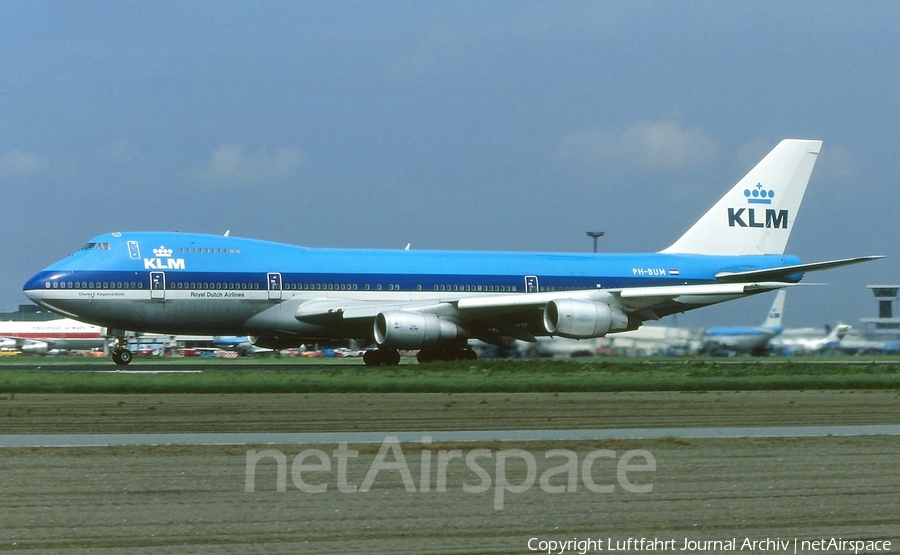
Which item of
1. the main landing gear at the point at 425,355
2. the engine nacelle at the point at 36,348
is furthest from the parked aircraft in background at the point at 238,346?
the main landing gear at the point at 425,355

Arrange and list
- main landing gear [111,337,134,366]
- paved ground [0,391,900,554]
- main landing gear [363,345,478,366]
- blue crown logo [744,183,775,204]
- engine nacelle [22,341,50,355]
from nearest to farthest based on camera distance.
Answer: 1. paved ground [0,391,900,554]
2. main landing gear [111,337,134,366]
3. main landing gear [363,345,478,366]
4. blue crown logo [744,183,775,204]
5. engine nacelle [22,341,50,355]

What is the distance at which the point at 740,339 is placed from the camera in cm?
4466

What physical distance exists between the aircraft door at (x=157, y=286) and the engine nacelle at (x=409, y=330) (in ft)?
21.8

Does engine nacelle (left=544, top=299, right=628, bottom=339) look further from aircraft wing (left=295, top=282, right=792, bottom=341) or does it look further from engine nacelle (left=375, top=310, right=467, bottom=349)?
engine nacelle (left=375, top=310, right=467, bottom=349)

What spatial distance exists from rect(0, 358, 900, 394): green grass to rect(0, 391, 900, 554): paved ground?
25.7ft

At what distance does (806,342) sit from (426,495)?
38455mm

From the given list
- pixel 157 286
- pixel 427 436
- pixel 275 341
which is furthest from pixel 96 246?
pixel 427 436

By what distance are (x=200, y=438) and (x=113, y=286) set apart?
21278mm

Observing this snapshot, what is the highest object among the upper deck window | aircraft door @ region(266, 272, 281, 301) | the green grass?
the upper deck window

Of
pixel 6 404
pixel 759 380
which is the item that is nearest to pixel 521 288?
pixel 759 380

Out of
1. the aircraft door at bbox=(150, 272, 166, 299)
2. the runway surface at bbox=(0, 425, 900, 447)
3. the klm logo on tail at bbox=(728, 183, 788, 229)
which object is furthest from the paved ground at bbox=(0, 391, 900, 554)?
the klm logo on tail at bbox=(728, 183, 788, 229)

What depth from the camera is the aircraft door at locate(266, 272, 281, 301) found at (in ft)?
124

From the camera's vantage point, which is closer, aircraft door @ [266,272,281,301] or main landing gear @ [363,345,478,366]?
aircraft door @ [266,272,281,301]

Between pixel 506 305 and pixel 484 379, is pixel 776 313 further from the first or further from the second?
pixel 484 379
